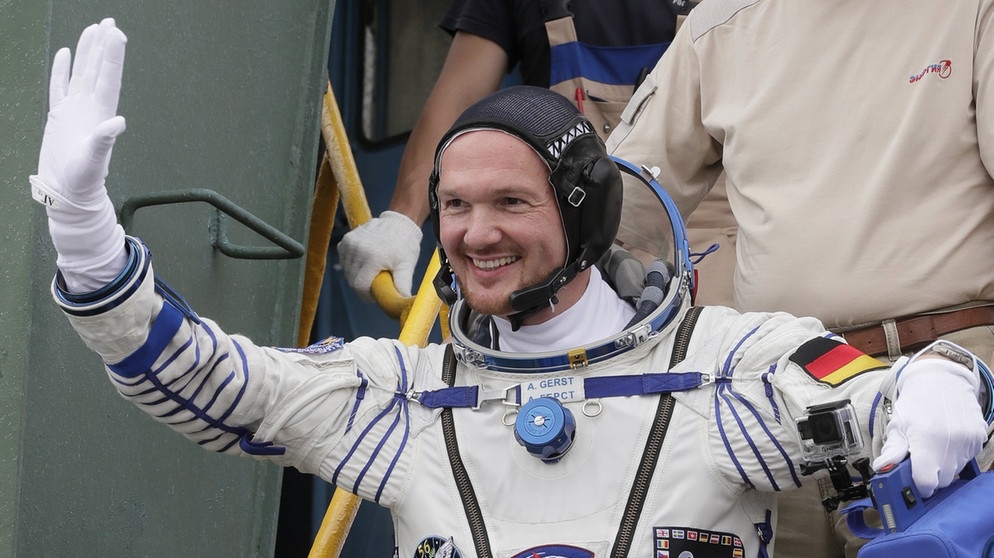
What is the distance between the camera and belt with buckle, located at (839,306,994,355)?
287 cm

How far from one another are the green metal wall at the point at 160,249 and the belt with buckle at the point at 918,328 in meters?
1.35

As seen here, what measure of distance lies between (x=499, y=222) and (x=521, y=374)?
11.0 inches

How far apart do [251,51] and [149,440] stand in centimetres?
94

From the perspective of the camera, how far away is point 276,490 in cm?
345

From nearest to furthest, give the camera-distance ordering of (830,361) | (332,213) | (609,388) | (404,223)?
(830,361), (609,388), (404,223), (332,213)

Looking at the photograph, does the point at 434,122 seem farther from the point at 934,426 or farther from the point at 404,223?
the point at 934,426

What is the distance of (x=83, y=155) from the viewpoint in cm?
233

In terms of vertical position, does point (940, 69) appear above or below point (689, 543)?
above

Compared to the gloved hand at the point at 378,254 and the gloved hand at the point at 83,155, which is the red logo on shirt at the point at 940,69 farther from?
the gloved hand at the point at 83,155

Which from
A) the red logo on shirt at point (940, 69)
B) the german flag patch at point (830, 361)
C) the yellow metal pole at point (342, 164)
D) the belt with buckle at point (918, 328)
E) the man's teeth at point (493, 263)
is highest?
the red logo on shirt at point (940, 69)

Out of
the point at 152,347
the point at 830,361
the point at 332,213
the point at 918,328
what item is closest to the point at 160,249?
the point at 152,347

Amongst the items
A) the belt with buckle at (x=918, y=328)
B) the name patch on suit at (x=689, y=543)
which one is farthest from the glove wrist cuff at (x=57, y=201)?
the belt with buckle at (x=918, y=328)

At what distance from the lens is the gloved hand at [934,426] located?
2.22 m

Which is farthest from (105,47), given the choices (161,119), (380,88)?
(380,88)
